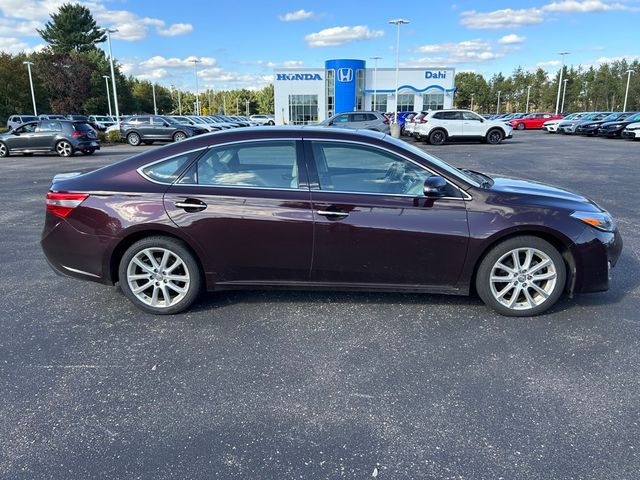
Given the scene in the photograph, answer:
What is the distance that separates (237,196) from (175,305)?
1.09m

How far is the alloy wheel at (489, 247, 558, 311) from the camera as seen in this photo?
385 centimetres

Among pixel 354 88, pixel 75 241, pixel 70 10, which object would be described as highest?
pixel 70 10

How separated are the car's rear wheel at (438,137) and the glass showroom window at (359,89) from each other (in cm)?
3089

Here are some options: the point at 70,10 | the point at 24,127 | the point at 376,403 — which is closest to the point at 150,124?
the point at 24,127

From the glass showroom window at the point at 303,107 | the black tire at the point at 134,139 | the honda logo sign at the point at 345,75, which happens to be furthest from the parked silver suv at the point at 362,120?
the glass showroom window at the point at 303,107

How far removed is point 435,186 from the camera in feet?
12.0

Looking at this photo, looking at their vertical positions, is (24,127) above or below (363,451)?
above

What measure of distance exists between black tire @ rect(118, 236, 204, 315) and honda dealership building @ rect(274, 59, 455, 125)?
168 feet

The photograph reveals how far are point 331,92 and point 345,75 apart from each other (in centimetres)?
253

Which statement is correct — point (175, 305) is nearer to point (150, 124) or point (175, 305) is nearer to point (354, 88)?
point (150, 124)

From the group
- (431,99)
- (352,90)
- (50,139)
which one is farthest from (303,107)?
(50,139)

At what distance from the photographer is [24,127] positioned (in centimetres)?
2034

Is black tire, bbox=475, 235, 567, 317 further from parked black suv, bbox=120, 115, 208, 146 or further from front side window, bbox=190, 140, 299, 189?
parked black suv, bbox=120, 115, 208, 146

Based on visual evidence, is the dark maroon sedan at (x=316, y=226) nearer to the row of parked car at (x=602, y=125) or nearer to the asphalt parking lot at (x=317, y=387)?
the asphalt parking lot at (x=317, y=387)
